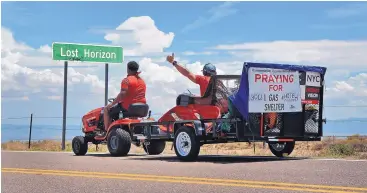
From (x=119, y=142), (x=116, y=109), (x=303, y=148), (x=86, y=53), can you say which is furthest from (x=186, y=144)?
(x=86, y=53)

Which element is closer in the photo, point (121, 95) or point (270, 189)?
point (270, 189)

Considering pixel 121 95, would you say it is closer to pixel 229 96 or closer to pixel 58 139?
pixel 229 96

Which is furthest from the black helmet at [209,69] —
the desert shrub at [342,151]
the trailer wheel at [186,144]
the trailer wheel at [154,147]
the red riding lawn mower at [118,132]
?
the desert shrub at [342,151]

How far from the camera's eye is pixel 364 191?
8.71 metres

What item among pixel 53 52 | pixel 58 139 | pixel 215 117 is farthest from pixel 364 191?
pixel 58 139

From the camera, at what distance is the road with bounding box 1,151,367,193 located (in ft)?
30.7

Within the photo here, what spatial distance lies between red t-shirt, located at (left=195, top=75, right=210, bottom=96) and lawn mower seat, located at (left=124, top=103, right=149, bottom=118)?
2.76 m

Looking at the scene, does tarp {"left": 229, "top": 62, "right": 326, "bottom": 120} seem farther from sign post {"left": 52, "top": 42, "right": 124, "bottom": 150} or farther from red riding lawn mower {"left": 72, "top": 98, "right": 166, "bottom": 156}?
sign post {"left": 52, "top": 42, "right": 124, "bottom": 150}

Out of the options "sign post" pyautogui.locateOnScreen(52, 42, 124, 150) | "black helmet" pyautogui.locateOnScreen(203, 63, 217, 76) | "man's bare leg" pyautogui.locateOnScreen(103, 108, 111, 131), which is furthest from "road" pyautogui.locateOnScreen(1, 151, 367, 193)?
"sign post" pyautogui.locateOnScreen(52, 42, 124, 150)

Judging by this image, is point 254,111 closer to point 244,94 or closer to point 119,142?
point 244,94

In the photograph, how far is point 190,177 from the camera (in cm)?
1076

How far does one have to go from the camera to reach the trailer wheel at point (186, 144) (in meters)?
14.6

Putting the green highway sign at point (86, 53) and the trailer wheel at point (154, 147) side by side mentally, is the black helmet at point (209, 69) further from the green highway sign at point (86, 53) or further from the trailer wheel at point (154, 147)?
the green highway sign at point (86, 53)

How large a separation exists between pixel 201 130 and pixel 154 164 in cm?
144
